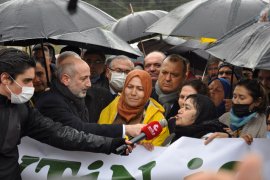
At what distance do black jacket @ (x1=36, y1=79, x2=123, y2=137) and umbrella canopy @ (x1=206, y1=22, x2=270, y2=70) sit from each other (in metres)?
1.01

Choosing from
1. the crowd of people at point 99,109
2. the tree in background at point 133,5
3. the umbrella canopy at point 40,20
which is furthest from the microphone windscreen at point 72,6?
the tree in background at point 133,5

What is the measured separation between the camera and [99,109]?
15.5 ft

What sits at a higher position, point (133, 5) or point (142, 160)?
point (142, 160)

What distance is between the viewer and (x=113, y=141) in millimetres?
3539

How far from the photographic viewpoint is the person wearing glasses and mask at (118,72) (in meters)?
5.60

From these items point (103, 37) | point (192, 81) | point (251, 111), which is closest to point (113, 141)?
point (251, 111)

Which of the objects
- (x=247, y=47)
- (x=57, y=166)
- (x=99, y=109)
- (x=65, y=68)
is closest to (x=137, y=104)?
(x=99, y=109)

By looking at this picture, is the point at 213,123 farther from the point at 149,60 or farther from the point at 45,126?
the point at 149,60

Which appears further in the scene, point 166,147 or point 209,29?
point 209,29

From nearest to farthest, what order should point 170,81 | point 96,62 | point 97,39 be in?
point 170,81, point 97,39, point 96,62

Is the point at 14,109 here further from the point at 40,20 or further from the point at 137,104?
the point at 40,20

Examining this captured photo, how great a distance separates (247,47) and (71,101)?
140 cm

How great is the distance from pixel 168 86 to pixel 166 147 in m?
1.52

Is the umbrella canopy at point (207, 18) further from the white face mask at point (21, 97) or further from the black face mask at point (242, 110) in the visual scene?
the white face mask at point (21, 97)
